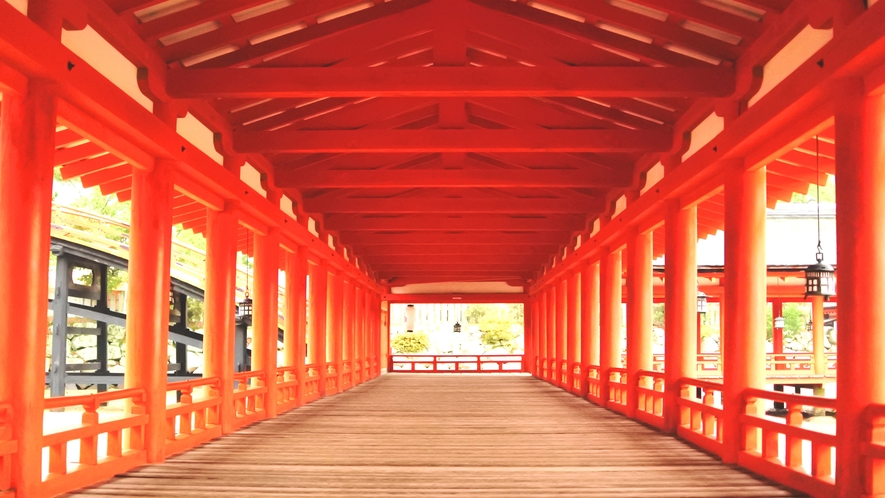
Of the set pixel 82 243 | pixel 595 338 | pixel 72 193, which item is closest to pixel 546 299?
pixel 595 338

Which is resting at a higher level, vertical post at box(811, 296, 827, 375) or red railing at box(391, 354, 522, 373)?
vertical post at box(811, 296, 827, 375)

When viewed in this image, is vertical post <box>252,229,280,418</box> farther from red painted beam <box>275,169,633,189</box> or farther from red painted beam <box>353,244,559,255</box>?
red painted beam <box>353,244,559,255</box>

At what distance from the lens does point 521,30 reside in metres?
6.96

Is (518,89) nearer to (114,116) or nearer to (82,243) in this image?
(114,116)

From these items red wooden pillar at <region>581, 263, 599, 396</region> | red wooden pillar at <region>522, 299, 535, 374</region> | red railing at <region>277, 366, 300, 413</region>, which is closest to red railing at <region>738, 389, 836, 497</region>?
red railing at <region>277, 366, 300, 413</region>

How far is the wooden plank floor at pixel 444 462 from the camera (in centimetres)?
552

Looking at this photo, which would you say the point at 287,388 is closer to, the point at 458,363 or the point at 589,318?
the point at 589,318

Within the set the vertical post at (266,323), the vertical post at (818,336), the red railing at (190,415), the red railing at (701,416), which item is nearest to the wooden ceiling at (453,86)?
the vertical post at (266,323)

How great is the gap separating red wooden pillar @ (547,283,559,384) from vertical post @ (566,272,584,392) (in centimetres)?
285

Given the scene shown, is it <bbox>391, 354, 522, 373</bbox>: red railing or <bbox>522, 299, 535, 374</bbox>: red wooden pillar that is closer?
<bbox>522, 299, 535, 374</bbox>: red wooden pillar

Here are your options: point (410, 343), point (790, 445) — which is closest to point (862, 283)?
point (790, 445)

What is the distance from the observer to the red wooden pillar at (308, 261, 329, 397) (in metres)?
14.5

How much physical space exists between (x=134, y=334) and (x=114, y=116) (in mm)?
1993

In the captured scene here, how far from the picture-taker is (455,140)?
8.70m
